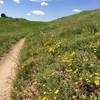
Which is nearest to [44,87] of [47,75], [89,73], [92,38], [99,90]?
[47,75]

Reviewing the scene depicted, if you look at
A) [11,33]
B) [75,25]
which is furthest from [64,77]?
[11,33]

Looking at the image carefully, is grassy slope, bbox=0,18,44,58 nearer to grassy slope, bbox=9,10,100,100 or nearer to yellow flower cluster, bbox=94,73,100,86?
grassy slope, bbox=9,10,100,100

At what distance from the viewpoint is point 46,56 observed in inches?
479

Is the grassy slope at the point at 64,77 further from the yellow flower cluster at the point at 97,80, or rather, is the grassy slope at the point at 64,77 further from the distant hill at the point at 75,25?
the distant hill at the point at 75,25

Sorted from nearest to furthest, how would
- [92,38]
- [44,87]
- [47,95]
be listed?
[47,95], [44,87], [92,38]

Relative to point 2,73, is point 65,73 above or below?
above

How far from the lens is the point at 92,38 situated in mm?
13242

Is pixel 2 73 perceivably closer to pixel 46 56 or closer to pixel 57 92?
pixel 46 56

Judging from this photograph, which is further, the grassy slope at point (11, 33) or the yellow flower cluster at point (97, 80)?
the grassy slope at point (11, 33)

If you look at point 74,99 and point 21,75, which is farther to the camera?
point 21,75

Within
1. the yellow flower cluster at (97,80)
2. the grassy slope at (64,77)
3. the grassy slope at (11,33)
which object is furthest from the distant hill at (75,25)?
the yellow flower cluster at (97,80)

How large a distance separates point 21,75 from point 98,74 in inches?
175

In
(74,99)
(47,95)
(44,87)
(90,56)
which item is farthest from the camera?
(90,56)

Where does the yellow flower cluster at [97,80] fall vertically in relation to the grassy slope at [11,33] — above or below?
above
